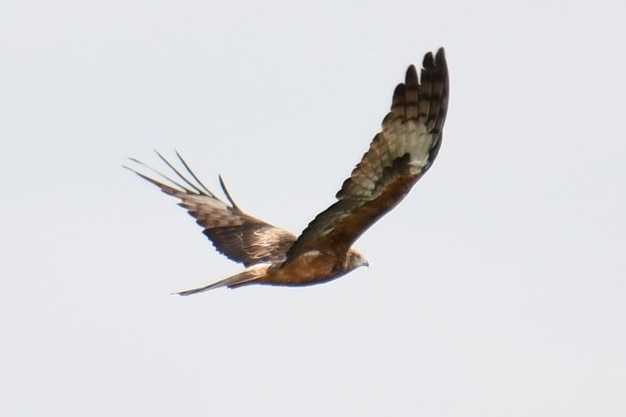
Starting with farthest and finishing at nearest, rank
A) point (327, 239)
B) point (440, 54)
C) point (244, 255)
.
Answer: point (244, 255) < point (327, 239) < point (440, 54)

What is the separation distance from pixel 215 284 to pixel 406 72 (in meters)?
2.37

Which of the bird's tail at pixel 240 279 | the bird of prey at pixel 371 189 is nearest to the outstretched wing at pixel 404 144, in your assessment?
the bird of prey at pixel 371 189

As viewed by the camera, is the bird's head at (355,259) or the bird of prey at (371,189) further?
the bird's head at (355,259)

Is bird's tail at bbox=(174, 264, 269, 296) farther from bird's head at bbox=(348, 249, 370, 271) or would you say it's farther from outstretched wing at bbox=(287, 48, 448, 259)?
outstretched wing at bbox=(287, 48, 448, 259)

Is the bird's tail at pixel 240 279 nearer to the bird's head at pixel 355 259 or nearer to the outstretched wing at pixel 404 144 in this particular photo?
the bird's head at pixel 355 259

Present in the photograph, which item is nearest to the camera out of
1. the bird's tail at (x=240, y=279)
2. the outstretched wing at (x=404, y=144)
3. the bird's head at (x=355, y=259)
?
the outstretched wing at (x=404, y=144)

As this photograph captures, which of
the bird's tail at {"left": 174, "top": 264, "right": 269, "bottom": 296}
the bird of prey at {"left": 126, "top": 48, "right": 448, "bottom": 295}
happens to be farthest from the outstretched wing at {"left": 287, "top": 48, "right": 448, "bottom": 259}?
the bird's tail at {"left": 174, "top": 264, "right": 269, "bottom": 296}

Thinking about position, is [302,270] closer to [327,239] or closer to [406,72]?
[327,239]

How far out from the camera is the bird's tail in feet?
52.9

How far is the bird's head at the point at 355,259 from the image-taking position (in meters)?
16.3

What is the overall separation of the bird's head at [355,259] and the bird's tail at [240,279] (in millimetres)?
689

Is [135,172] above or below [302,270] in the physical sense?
above

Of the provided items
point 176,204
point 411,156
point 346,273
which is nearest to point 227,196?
point 176,204

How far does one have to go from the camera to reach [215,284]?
1612 centimetres
